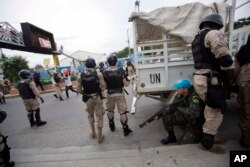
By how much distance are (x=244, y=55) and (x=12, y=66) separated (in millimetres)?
24290

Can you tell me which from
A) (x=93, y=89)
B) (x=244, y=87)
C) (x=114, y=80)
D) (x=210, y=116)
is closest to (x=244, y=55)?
(x=244, y=87)

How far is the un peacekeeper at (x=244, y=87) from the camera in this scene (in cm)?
242

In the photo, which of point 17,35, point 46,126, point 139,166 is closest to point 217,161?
point 139,166

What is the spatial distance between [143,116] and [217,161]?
2525mm

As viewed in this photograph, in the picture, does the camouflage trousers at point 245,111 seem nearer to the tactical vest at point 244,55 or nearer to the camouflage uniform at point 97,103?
the tactical vest at point 244,55

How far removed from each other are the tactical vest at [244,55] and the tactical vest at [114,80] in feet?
6.94

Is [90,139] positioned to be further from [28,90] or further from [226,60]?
[226,60]

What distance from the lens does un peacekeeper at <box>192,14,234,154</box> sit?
91.7 inches

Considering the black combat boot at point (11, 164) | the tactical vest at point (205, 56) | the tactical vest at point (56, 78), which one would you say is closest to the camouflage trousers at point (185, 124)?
the tactical vest at point (205, 56)

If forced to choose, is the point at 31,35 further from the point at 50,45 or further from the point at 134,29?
the point at 134,29

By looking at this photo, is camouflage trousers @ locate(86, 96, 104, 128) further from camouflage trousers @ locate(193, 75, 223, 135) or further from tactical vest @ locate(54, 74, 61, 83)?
tactical vest @ locate(54, 74, 61, 83)

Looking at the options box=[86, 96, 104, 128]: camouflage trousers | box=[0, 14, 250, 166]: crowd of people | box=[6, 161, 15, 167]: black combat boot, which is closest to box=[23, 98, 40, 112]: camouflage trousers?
box=[6, 161, 15, 167]: black combat boot

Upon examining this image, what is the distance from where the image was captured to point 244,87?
2445 mm

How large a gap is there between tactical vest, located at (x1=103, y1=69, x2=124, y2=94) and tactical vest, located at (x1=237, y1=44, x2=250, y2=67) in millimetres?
2114
